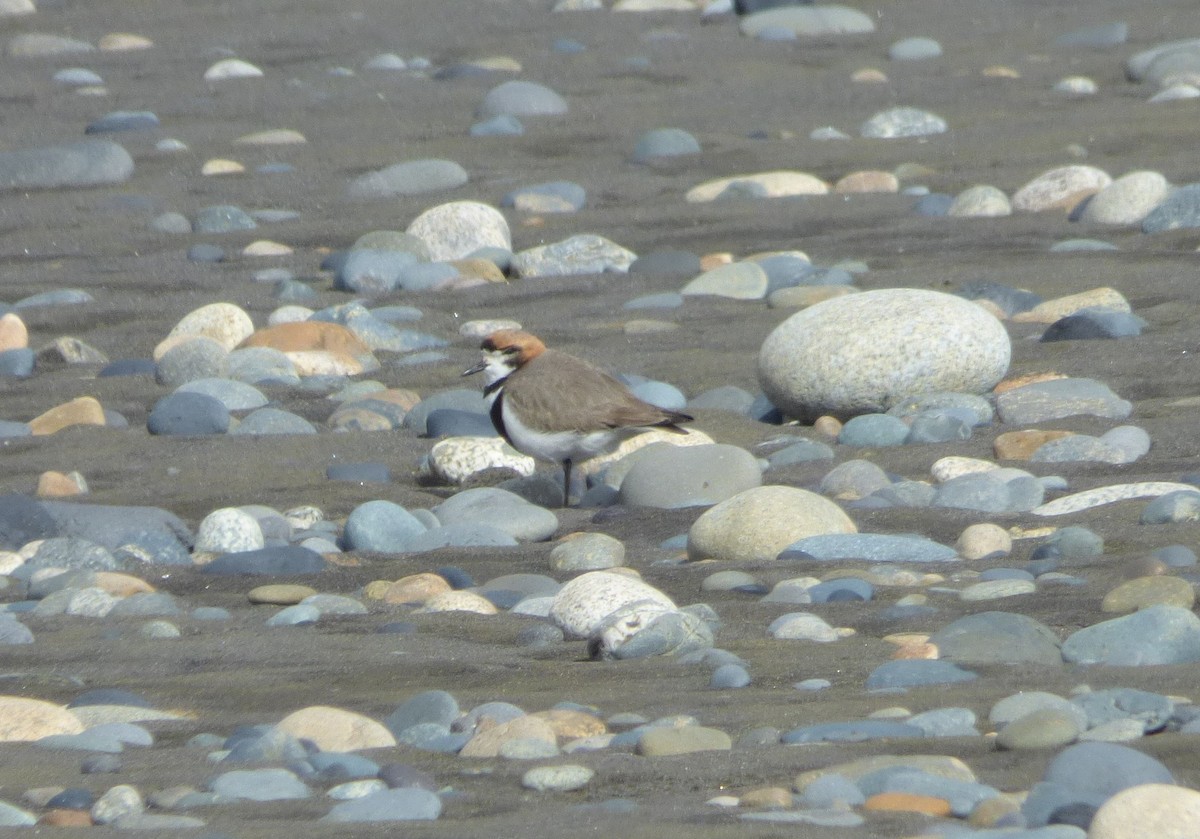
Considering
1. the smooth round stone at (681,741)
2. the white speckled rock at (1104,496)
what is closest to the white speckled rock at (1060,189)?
the white speckled rock at (1104,496)

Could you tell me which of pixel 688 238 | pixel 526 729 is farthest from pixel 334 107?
pixel 526 729

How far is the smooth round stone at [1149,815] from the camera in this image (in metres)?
2.66

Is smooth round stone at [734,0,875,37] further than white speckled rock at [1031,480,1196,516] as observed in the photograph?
Yes

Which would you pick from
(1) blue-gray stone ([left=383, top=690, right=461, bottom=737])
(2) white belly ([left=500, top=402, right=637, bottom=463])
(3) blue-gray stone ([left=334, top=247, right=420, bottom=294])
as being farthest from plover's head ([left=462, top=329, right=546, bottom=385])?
(1) blue-gray stone ([left=383, top=690, right=461, bottom=737])

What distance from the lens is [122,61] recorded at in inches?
543

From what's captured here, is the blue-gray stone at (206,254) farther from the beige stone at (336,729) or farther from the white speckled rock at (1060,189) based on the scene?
the beige stone at (336,729)

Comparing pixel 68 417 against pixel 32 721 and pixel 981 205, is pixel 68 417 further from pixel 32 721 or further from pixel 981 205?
pixel 981 205

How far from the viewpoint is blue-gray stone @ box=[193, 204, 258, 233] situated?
10016 mm

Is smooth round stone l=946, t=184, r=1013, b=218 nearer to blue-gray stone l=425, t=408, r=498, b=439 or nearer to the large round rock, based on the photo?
the large round rock

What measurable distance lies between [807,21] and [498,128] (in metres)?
3.83

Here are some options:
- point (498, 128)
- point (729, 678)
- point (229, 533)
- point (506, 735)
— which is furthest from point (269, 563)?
point (498, 128)

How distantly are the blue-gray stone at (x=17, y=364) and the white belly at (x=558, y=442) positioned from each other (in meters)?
2.43

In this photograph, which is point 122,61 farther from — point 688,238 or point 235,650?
point 235,650

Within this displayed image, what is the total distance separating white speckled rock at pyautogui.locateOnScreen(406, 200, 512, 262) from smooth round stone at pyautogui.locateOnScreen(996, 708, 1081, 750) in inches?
248
